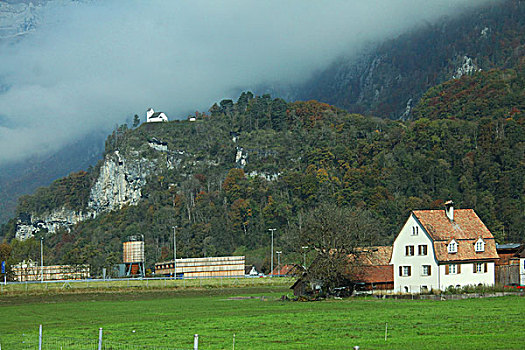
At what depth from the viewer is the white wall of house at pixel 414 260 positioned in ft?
213

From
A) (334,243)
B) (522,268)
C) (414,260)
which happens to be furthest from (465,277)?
(334,243)

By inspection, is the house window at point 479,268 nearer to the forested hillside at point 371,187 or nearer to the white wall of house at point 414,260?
the white wall of house at point 414,260

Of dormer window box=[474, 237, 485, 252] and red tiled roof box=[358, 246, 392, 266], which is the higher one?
dormer window box=[474, 237, 485, 252]

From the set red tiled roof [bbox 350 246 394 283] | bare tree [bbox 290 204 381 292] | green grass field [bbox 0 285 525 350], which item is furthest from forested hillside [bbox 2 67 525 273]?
green grass field [bbox 0 285 525 350]

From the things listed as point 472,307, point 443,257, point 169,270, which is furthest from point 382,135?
point 472,307

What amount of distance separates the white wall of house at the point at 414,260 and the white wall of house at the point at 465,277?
27.9 inches

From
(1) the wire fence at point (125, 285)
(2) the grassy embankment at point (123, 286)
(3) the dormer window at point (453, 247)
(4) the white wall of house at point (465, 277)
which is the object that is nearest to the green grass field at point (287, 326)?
(4) the white wall of house at point (465, 277)

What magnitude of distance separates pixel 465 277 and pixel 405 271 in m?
5.97

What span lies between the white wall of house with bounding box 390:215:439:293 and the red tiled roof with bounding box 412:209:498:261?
742 mm

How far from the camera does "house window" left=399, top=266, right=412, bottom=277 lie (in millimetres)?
67312

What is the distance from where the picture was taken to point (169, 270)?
13162 cm

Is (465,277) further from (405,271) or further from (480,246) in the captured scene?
(405,271)

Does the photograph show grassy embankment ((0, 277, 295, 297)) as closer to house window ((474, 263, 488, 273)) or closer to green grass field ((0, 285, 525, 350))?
green grass field ((0, 285, 525, 350))

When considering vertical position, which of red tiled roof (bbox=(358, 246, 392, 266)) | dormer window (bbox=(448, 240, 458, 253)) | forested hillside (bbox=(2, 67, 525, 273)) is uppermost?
forested hillside (bbox=(2, 67, 525, 273))
